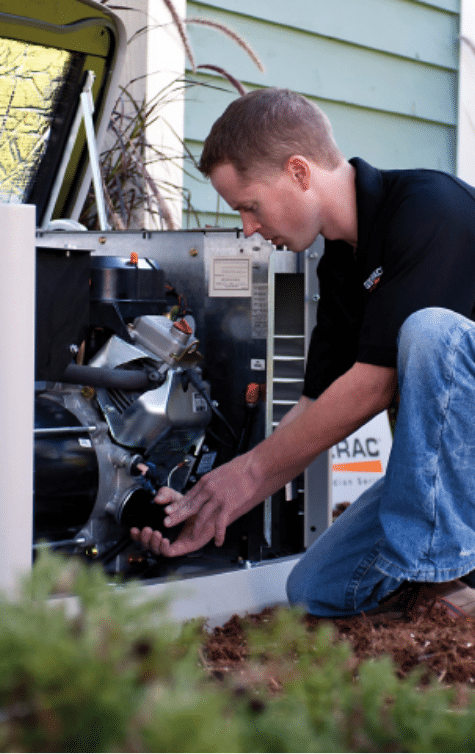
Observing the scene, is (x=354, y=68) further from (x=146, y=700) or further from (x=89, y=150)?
(x=146, y=700)

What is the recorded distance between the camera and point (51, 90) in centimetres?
232

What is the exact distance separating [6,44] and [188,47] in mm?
961

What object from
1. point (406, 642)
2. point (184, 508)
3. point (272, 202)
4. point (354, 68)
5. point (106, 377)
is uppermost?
point (354, 68)

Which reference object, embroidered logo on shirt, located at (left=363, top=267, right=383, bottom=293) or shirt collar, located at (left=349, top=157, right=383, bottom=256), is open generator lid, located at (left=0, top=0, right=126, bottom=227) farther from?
embroidered logo on shirt, located at (left=363, top=267, right=383, bottom=293)

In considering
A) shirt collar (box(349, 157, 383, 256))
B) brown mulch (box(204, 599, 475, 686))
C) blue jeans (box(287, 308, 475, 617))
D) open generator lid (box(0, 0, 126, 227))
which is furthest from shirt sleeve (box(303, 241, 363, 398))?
open generator lid (box(0, 0, 126, 227))

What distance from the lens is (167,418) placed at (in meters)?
1.87

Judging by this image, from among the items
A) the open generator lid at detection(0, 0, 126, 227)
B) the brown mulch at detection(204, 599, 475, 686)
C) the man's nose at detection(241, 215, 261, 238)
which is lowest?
the brown mulch at detection(204, 599, 475, 686)

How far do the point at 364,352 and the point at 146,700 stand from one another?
4.00 ft

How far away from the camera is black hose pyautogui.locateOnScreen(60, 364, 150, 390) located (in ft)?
5.70

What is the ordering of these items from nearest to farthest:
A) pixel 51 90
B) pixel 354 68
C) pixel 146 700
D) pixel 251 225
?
pixel 146 700 → pixel 251 225 → pixel 51 90 → pixel 354 68

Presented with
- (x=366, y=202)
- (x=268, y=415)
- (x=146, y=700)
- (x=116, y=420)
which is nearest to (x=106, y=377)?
(x=116, y=420)

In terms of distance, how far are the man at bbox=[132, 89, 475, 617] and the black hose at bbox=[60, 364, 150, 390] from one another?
0.79 feet

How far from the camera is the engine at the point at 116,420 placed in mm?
1736

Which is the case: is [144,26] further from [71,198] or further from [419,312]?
[419,312]
